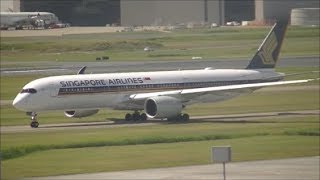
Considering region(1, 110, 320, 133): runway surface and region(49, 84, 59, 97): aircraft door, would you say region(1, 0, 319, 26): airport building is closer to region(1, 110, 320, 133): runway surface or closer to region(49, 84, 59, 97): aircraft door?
region(1, 110, 320, 133): runway surface

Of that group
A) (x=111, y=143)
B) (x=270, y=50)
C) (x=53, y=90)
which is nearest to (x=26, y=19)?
(x=111, y=143)

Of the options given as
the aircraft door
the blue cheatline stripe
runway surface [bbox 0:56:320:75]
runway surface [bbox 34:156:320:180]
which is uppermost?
runway surface [bbox 0:56:320:75]

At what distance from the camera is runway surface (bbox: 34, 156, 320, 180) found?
27.3 metres

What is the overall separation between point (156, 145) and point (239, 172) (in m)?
6.49

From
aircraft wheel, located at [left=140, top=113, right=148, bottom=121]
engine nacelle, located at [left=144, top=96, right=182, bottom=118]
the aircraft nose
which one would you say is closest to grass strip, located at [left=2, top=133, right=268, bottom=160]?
engine nacelle, located at [left=144, top=96, right=182, bottom=118]

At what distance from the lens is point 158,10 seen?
128 ft

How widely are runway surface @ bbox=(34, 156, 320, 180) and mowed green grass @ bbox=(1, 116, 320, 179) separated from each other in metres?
0.93

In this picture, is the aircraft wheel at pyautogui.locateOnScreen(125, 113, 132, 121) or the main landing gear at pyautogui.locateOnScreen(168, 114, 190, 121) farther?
the aircraft wheel at pyautogui.locateOnScreen(125, 113, 132, 121)

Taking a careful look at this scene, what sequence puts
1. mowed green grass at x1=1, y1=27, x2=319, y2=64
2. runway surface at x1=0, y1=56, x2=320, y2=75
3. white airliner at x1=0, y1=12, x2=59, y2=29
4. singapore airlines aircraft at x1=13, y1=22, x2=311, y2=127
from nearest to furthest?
white airliner at x1=0, y1=12, x2=59, y2=29, mowed green grass at x1=1, y1=27, x2=319, y2=64, runway surface at x1=0, y1=56, x2=320, y2=75, singapore airlines aircraft at x1=13, y1=22, x2=311, y2=127

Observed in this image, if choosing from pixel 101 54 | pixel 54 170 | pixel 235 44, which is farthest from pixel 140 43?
pixel 54 170

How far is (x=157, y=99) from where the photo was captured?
140 feet

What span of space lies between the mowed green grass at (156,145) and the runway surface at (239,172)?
925mm

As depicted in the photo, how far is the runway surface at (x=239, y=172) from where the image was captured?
27.3 m

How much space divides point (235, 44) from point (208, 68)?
1.74m
